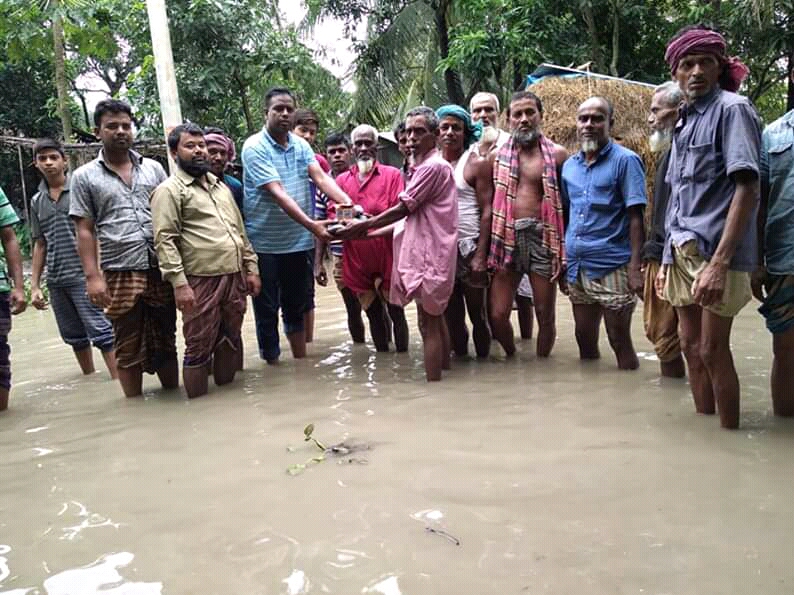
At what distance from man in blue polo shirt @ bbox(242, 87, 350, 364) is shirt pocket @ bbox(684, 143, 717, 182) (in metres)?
2.34

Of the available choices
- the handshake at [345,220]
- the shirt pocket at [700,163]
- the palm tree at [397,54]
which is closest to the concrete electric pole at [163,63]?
the handshake at [345,220]

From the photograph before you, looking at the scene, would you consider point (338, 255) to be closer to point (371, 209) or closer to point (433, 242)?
point (371, 209)

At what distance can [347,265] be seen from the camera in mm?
5094

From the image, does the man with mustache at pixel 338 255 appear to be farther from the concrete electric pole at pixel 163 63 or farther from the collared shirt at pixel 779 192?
the collared shirt at pixel 779 192

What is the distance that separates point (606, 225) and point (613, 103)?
485 centimetres

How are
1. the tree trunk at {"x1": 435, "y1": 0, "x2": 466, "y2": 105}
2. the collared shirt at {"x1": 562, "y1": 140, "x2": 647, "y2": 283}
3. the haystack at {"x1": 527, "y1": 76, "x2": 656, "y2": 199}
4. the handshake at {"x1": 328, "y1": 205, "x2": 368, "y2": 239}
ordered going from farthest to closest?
the tree trunk at {"x1": 435, "y1": 0, "x2": 466, "y2": 105} → the haystack at {"x1": 527, "y1": 76, "x2": 656, "y2": 199} → the handshake at {"x1": 328, "y1": 205, "x2": 368, "y2": 239} → the collared shirt at {"x1": 562, "y1": 140, "x2": 647, "y2": 283}

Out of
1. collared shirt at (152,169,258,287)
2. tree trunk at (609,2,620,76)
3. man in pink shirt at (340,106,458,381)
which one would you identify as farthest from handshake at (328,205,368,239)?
tree trunk at (609,2,620,76)

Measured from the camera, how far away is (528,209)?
14.7 ft

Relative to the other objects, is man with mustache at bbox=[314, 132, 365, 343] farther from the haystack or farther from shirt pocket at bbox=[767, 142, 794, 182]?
the haystack

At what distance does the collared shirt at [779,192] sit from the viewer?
2.88 metres

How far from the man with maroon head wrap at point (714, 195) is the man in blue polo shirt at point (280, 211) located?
2.31 meters

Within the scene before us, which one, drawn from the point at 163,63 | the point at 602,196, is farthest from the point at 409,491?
the point at 163,63

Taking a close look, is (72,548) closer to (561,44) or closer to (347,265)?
(347,265)

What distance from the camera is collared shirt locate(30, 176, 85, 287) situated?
16.6 ft
